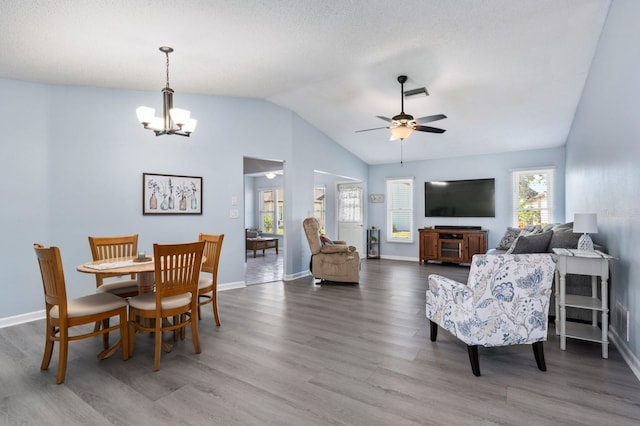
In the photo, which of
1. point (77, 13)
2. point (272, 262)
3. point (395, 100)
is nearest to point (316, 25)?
point (77, 13)

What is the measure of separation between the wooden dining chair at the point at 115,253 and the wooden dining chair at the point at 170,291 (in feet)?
1.60

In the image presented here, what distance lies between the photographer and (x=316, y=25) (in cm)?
308

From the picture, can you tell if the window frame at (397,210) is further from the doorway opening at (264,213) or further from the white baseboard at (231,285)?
the white baseboard at (231,285)

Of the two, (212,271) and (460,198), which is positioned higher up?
(460,198)

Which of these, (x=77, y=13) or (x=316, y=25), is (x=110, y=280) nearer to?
(x=77, y=13)

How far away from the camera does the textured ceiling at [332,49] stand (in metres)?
2.79

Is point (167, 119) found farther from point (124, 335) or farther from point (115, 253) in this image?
point (124, 335)

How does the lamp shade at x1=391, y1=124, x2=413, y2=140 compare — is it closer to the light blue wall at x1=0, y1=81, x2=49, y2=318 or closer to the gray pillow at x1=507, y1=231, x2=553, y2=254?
the gray pillow at x1=507, y1=231, x2=553, y2=254

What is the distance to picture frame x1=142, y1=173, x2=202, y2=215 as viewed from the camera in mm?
4597

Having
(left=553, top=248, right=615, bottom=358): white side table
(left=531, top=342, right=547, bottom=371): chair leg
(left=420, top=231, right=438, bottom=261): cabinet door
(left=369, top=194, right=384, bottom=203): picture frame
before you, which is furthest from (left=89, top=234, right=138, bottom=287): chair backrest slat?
(left=369, top=194, right=384, bottom=203): picture frame

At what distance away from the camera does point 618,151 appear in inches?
115

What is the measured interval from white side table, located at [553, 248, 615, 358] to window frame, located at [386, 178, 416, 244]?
5.23 m

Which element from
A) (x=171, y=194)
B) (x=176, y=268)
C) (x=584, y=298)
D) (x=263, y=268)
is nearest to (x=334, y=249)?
(x=263, y=268)

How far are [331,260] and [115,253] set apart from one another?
3175mm
